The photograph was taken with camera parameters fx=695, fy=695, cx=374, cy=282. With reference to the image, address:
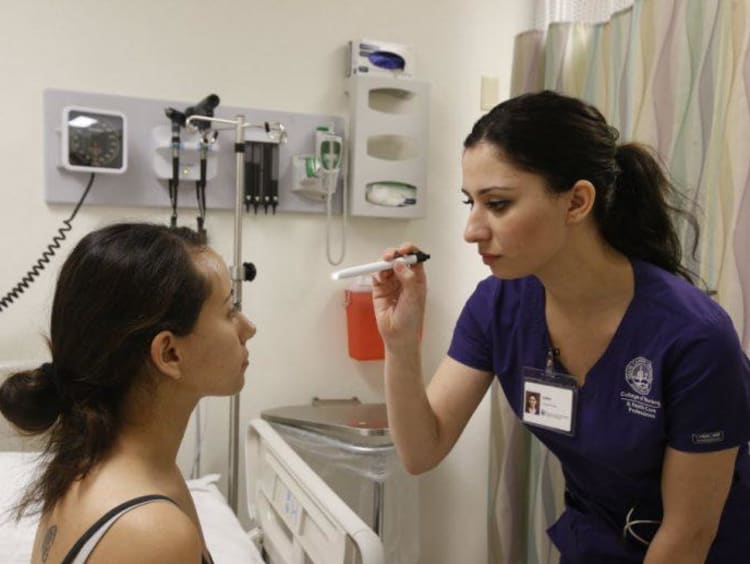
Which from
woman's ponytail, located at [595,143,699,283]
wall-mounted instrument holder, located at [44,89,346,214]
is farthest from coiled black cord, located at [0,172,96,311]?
woman's ponytail, located at [595,143,699,283]

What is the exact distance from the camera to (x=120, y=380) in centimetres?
88

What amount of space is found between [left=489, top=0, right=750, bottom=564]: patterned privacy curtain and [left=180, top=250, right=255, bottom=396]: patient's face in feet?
3.49

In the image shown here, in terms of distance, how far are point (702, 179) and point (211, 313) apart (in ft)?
3.79

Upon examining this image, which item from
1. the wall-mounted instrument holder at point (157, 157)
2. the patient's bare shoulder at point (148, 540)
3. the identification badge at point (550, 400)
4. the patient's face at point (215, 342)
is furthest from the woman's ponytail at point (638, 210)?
the wall-mounted instrument holder at point (157, 157)

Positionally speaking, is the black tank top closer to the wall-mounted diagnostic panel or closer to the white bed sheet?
the white bed sheet

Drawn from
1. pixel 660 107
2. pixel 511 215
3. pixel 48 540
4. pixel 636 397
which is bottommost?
pixel 48 540

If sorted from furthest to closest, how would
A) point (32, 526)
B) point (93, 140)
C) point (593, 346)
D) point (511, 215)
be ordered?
point (93, 140)
point (32, 526)
point (593, 346)
point (511, 215)

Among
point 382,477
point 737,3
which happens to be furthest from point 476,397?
point 737,3

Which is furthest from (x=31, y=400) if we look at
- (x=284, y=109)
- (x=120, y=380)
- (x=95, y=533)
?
(x=284, y=109)

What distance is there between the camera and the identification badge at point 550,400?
1.23m

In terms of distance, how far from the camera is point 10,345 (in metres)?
1.94

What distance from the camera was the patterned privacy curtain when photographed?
1.45m

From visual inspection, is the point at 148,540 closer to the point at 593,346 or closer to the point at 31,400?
the point at 31,400

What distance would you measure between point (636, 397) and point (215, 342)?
27.1 inches
